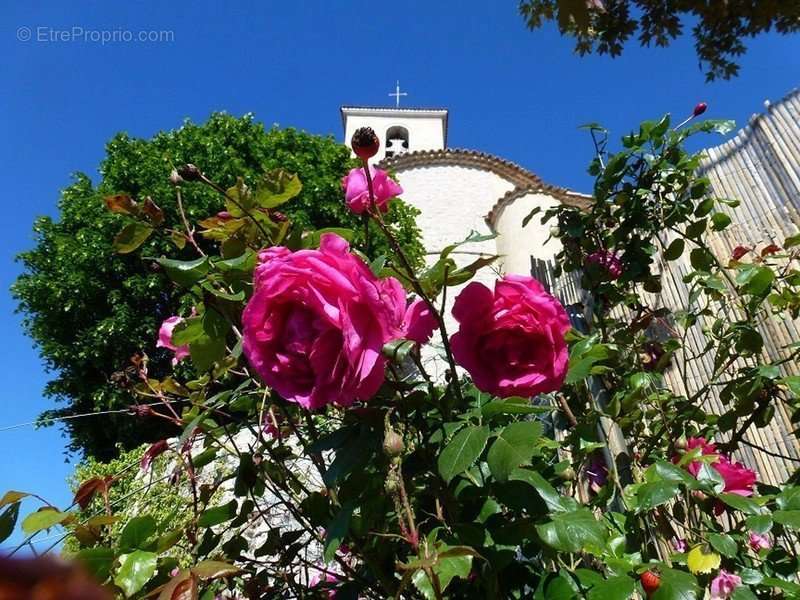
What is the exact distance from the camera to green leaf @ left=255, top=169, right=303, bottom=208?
3.35 ft

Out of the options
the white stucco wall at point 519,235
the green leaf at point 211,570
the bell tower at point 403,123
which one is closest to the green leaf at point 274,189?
the green leaf at point 211,570

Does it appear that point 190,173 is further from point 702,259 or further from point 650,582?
point 702,259

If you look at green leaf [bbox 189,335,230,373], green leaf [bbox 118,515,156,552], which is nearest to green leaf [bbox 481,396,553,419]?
green leaf [bbox 189,335,230,373]

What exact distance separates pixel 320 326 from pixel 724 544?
0.89 metres

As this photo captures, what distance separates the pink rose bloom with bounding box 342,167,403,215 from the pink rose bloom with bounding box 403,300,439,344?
251 millimetres

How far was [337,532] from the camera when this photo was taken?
2.53ft

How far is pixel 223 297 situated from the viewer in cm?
86

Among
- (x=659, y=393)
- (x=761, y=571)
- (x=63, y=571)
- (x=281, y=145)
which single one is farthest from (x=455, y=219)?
(x=63, y=571)

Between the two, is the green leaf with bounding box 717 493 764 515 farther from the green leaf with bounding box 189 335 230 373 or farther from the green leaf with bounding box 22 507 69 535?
the green leaf with bounding box 22 507 69 535

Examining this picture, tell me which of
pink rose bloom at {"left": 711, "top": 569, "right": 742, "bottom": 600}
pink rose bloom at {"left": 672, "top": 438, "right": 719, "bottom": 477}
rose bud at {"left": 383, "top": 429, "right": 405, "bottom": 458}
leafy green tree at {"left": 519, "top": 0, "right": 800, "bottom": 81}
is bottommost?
pink rose bloom at {"left": 711, "top": 569, "right": 742, "bottom": 600}

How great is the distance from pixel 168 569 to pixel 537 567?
63cm

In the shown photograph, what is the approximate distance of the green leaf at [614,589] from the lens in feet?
2.80

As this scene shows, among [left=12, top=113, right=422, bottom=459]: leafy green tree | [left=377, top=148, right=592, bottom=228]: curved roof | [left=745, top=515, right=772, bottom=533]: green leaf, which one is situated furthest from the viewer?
[left=377, top=148, right=592, bottom=228]: curved roof

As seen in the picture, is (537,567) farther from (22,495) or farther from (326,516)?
(22,495)
